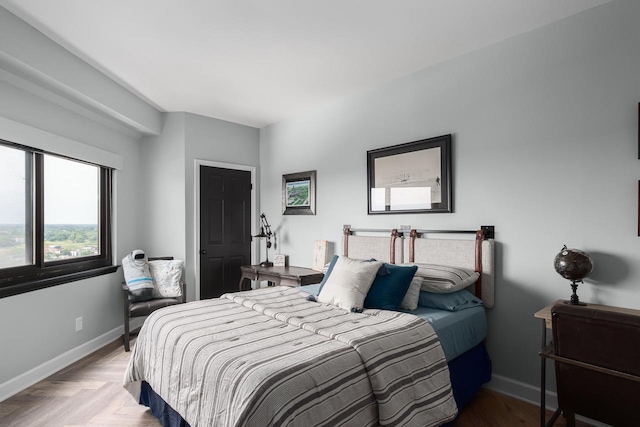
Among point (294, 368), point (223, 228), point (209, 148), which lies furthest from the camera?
point (223, 228)

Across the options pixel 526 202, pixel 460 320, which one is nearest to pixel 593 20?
pixel 526 202

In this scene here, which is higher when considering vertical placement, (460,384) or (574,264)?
(574,264)

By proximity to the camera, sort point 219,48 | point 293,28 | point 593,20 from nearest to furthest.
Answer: point 593,20 → point 293,28 → point 219,48

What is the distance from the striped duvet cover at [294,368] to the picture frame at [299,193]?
2.06 m

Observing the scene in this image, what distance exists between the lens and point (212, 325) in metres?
2.06

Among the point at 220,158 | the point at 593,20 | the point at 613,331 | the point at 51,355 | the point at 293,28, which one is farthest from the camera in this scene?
the point at 220,158

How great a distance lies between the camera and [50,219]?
323 centimetres

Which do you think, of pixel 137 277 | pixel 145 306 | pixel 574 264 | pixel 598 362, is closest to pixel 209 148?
pixel 137 277

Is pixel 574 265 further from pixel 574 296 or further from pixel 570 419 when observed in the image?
pixel 570 419

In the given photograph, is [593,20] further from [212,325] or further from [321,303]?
[212,325]

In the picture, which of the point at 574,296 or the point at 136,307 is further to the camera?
the point at 136,307

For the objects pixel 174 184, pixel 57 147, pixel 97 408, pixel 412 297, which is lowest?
pixel 97 408

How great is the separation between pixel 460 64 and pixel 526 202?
1.28 meters

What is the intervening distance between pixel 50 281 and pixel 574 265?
4040 mm
